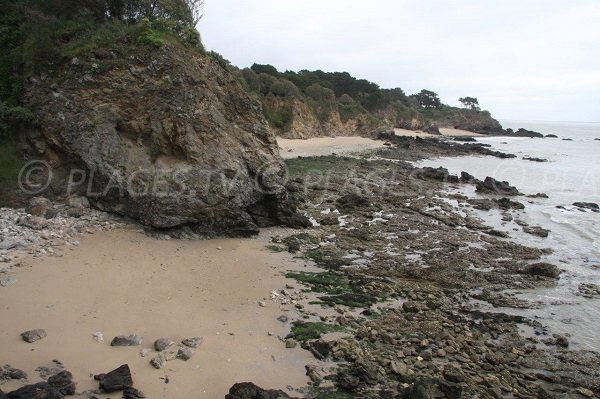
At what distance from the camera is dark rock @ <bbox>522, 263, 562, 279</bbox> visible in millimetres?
11891

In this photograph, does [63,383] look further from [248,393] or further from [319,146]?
[319,146]

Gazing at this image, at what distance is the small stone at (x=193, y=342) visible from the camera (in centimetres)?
690

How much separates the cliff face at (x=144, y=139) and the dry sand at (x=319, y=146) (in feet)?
64.5

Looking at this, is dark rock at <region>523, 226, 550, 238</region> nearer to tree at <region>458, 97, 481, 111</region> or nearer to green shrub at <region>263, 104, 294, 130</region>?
green shrub at <region>263, 104, 294, 130</region>

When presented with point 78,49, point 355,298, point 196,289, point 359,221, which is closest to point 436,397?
point 355,298

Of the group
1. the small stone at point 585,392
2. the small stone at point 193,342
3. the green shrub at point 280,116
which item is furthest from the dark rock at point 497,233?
the green shrub at point 280,116

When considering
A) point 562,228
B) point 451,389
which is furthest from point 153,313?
point 562,228

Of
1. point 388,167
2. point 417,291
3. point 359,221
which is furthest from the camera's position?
point 388,167

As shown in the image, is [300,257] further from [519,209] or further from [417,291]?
[519,209]

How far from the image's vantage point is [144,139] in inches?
519

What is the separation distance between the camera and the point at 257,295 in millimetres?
9219

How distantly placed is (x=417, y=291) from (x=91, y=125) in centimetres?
1038

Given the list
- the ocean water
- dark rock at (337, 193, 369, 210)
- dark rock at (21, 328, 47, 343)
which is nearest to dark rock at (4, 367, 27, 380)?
dark rock at (21, 328, 47, 343)

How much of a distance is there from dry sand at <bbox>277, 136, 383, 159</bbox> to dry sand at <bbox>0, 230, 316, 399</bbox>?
75.1 ft
